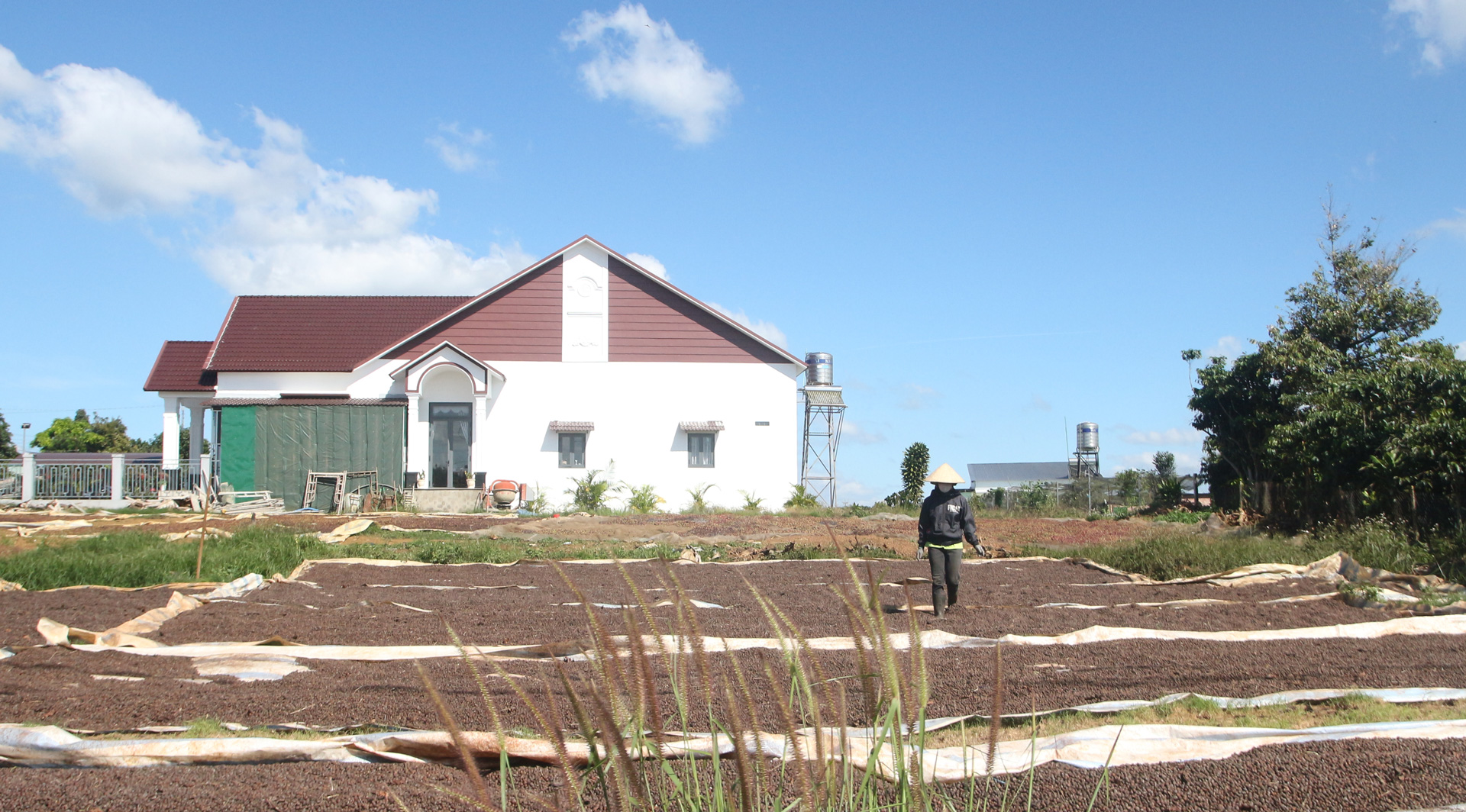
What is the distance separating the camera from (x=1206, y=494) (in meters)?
27.0

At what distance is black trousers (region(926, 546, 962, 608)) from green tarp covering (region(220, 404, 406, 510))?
62.2ft

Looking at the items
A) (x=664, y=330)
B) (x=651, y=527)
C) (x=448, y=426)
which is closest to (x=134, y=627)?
(x=651, y=527)

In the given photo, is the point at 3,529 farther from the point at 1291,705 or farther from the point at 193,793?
the point at 1291,705

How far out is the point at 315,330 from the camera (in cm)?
2900

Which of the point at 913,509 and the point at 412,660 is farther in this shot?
the point at 913,509

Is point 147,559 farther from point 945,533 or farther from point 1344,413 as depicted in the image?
point 1344,413

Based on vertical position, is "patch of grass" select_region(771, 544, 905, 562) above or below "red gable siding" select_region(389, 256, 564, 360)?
below

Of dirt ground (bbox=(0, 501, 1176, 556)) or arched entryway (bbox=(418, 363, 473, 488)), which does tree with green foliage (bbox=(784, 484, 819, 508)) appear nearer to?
dirt ground (bbox=(0, 501, 1176, 556))

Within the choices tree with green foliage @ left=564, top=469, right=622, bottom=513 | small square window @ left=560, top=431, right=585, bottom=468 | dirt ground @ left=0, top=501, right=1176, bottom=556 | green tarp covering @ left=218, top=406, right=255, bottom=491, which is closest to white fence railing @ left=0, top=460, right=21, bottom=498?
dirt ground @ left=0, top=501, right=1176, bottom=556

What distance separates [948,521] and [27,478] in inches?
950

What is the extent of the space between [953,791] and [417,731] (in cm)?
A: 234

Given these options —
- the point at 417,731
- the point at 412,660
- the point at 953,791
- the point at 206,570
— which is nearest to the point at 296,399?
the point at 206,570

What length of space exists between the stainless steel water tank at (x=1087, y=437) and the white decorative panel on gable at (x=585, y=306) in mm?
23789

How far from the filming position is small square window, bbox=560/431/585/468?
1037 inches
